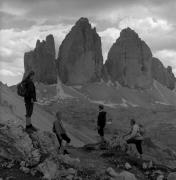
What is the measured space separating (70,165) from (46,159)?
834mm

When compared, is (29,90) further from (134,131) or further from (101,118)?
(101,118)

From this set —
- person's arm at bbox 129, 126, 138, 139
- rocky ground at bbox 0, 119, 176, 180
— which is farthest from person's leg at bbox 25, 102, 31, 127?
person's arm at bbox 129, 126, 138, 139

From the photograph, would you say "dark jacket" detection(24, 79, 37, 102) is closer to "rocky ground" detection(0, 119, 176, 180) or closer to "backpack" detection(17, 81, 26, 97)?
"backpack" detection(17, 81, 26, 97)

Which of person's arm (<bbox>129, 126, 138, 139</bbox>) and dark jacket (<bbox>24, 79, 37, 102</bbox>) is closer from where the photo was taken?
dark jacket (<bbox>24, 79, 37, 102</bbox>)

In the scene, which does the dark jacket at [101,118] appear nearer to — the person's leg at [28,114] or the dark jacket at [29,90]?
the person's leg at [28,114]

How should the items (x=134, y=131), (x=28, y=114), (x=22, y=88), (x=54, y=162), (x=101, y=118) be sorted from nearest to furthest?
(x=54, y=162) < (x=22, y=88) < (x=28, y=114) < (x=134, y=131) < (x=101, y=118)

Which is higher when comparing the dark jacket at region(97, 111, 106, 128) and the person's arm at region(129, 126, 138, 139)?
the dark jacket at region(97, 111, 106, 128)

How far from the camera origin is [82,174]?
16.2 metres

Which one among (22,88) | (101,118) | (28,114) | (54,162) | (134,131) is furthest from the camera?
(101,118)

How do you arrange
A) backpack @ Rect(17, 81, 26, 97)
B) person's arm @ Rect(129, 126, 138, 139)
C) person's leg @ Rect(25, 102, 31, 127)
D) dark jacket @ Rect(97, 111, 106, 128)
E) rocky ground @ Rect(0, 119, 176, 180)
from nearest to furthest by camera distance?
1. rocky ground @ Rect(0, 119, 176, 180)
2. backpack @ Rect(17, 81, 26, 97)
3. person's leg @ Rect(25, 102, 31, 127)
4. person's arm @ Rect(129, 126, 138, 139)
5. dark jacket @ Rect(97, 111, 106, 128)

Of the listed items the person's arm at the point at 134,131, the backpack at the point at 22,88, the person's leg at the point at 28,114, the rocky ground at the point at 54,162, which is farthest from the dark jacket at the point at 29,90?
the person's arm at the point at 134,131

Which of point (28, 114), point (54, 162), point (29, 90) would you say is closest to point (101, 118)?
point (28, 114)

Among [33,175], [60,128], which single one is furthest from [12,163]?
[60,128]

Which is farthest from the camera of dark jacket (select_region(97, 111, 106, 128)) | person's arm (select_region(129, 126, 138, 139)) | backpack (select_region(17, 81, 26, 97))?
dark jacket (select_region(97, 111, 106, 128))
